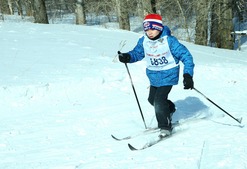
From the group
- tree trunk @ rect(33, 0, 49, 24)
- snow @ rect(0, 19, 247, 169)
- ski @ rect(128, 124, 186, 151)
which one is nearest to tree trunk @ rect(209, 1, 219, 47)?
snow @ rect(0, 19, 247, 169)

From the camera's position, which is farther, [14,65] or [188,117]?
[14,65]

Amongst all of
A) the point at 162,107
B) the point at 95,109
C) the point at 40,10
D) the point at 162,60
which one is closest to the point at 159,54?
the point at 162,60

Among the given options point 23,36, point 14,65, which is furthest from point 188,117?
point 23,36

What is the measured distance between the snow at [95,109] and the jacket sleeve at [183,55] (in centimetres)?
98

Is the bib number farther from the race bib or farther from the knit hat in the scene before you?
the knit hat

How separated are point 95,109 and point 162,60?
78.7 inches

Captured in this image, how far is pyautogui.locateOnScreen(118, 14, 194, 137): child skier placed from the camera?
15.4 ft

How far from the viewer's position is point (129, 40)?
10570mm

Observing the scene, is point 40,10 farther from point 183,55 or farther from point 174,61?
point 183,55

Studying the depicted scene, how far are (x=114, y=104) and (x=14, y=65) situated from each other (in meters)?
2.49

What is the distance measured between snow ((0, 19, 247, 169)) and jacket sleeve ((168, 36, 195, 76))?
3.21ft

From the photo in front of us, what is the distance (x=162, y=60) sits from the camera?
4820 mm

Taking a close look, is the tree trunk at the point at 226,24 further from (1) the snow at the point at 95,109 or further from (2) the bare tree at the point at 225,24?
(1) the snow at the point at 95,109

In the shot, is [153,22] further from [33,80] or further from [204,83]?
[204,83]
